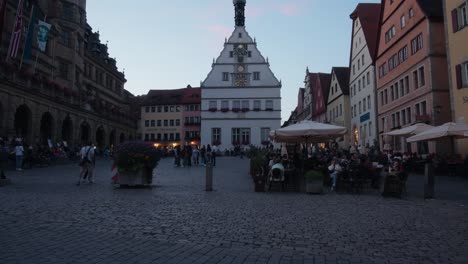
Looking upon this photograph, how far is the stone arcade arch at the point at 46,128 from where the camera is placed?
36669mm

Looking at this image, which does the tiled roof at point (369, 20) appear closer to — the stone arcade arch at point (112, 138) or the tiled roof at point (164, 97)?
the stone arcade arch at point (112, 138)

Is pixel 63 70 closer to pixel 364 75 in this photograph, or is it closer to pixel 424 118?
pixel 364 75

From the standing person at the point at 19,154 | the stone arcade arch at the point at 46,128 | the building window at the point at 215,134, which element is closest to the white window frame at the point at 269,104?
the building window at the point at 215,134

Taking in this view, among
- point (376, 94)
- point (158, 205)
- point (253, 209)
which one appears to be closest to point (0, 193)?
point (158, 205)

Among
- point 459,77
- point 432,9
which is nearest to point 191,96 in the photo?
point 432,9

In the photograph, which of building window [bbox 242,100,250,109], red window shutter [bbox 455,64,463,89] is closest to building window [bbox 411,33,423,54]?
red window shutter [bbox 455,64,463,89]

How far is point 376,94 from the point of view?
39.7 m

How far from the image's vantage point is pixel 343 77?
174ft

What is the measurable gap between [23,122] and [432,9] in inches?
1288

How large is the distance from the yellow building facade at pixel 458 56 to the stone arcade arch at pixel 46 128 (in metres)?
32.0

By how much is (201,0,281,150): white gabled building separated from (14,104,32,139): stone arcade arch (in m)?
29.8

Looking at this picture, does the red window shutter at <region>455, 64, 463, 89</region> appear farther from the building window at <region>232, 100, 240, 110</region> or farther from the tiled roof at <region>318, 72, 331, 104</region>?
the building window at <region>232, 100, 240, 110</region>

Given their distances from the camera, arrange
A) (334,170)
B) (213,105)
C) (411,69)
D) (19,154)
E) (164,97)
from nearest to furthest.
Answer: (334,170) < (19,154) < (411,69) < (213,105) < (164,97)

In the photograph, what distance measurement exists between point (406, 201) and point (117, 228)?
27.7 feet
